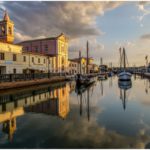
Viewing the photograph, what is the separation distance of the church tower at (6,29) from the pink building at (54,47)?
748 inches

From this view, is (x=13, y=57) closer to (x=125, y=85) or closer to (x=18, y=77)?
(x=18, y=77)

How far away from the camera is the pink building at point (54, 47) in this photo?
72.8 meters

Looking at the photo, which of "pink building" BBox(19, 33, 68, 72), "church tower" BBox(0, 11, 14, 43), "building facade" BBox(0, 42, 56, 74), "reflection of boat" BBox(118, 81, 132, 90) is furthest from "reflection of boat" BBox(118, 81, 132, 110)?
"pink building" BBox(19, 33, 68, 72)

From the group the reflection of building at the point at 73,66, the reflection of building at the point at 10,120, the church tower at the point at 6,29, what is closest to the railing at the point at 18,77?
the church tower at the point at 6,29

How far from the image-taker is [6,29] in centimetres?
5203

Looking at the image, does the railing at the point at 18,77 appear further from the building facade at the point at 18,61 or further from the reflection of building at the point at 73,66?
the reflection of building at the point at 73,66

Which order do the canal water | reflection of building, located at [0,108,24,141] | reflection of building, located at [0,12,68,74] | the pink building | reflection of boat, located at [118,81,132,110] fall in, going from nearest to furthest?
the canal water → reflection of building, located at [0,108,24,141] → reflection of boat, located at [118,81,132,110] → reflection of building, located at [0,12,68,74] → the pink building

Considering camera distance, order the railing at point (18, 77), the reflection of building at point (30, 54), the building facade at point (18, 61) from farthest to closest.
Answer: the reflection of building at point (30, 54) → the building facade at point (18, 61) → the railing at point (18, 77)

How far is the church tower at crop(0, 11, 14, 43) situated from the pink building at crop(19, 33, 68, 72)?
62.3 ft

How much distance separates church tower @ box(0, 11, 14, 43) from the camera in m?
51.0

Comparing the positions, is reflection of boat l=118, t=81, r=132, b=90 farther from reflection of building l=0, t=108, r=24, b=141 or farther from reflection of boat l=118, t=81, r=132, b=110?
reflection of building l=0, t=108, r=24, b=141

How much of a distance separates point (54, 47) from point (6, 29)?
23.3m

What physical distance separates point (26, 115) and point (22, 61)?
35.5 metres

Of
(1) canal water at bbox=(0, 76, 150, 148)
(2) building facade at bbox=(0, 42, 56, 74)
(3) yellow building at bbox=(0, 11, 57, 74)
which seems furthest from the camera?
(3) yellow building at bbox=(0, 11, 57, 74)
